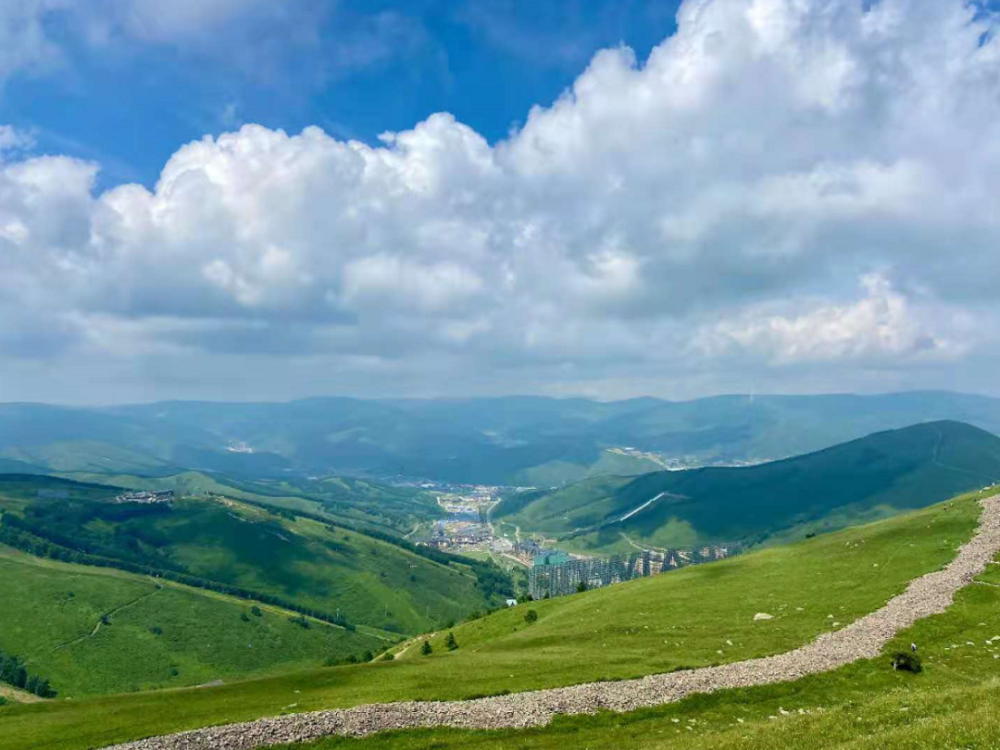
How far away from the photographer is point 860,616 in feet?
219

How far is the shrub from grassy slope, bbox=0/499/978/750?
11789mm

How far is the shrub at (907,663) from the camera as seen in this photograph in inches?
1896

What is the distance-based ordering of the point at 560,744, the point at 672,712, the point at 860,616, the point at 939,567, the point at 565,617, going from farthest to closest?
the point at 565,617
the point at 939,567
the point at 860,616
the point at 672,712
the point at 560,744

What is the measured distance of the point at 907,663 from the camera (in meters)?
48.5

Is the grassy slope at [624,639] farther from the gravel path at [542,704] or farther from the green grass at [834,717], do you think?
the green grass at [834,717]

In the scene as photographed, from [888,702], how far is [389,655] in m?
117

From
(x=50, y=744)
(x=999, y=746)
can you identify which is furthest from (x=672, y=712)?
(x=50, y=744)

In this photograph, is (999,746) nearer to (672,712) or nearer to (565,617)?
(672,712)

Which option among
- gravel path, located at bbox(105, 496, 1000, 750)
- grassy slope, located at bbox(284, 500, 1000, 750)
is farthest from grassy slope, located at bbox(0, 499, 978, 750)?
grassy slope, located at bbox(284, 500, 1000, 750)

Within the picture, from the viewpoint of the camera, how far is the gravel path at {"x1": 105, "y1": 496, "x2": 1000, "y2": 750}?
140 ft

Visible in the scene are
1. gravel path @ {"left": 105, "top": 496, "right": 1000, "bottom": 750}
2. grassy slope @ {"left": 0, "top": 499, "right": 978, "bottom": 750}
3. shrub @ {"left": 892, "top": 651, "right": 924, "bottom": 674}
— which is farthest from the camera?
grassy slope @ {"left": 0, "top": 499, "right": 978, "bottom": 750}

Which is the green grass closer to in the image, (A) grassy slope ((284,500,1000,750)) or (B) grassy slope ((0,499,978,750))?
(A) grassy slope ((284,500,1000,750))

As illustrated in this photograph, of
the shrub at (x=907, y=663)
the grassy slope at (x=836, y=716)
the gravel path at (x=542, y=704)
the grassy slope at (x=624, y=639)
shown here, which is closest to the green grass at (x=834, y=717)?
the grassy slope at (x=836, y=716)

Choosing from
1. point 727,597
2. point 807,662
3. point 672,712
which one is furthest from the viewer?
point 727,597
